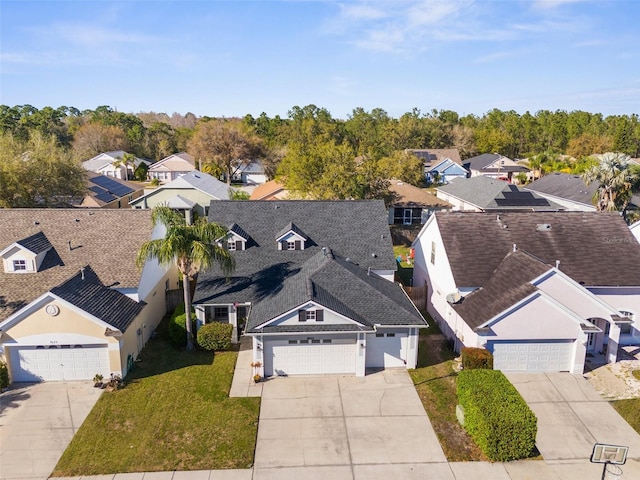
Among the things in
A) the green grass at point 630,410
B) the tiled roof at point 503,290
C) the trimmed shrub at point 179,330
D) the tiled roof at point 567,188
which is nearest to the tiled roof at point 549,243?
the tiled roof at point 503,290

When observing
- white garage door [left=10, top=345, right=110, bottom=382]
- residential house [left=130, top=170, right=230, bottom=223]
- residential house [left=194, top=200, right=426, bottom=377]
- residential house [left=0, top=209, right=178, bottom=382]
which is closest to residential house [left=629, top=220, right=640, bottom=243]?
residential house [left=194, top=200, right=426, bottom=377]

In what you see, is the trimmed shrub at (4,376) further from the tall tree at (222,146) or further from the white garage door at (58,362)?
the tall tree at (222,146)

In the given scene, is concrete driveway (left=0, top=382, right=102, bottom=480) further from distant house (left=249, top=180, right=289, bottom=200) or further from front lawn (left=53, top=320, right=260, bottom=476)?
distant house (left=249, top=180, right=289, bottom=200)

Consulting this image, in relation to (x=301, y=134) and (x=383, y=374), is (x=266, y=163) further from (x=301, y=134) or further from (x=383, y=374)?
(x=383, y=374)

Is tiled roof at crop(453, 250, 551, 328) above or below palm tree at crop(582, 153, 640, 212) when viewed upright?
below

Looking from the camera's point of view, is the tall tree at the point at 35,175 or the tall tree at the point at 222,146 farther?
the tall tree at the point at 222,146

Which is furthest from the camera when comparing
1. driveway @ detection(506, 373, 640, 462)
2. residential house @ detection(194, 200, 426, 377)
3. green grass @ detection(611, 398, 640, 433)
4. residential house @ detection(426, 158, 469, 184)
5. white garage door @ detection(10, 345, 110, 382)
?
residential house @ detection(426, 158, 469, 184)
